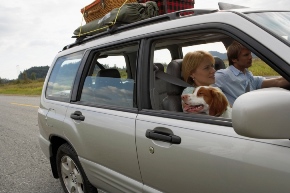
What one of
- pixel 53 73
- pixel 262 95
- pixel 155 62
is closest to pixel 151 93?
pixel 155 62

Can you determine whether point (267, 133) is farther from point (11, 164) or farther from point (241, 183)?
point (11, 164)

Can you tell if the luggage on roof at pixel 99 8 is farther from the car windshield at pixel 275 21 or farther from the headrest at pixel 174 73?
the car windshield at pixel 275 21

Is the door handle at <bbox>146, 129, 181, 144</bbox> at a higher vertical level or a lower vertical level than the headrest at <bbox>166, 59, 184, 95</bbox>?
lower

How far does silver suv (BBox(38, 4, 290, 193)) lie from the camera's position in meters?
1.29

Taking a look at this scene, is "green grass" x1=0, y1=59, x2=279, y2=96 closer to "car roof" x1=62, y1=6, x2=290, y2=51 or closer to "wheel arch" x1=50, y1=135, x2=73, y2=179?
"car roof" x1=62, y1=6, x2=290, y2=51

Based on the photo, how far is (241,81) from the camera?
2480 millimetres

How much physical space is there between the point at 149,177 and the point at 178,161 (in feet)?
1.20

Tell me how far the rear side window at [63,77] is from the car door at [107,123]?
238mm

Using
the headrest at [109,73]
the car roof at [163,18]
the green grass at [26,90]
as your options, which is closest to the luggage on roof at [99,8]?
the car roof at [163,18]

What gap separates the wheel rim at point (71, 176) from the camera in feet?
9.83

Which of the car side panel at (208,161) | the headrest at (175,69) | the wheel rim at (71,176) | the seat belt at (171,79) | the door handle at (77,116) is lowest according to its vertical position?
the wheel rim at (71,176)

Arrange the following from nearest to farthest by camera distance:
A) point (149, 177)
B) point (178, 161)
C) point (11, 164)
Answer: point (178, 161)
point (149, 177)
point (11, 164)

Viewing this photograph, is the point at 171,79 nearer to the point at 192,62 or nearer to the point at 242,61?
the point at 192,62

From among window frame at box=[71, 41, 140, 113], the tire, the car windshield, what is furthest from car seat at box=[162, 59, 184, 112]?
the tire
